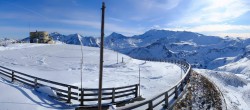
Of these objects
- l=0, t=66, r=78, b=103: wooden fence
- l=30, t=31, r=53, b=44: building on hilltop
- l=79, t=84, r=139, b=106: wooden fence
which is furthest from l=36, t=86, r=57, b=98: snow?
l=30, t=31, r=53, b=44: building on hilltop

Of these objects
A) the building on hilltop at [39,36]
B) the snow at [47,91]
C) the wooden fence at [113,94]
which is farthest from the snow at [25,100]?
the building on hilltop at [39,36]

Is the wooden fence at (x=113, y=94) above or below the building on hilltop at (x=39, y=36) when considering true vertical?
below

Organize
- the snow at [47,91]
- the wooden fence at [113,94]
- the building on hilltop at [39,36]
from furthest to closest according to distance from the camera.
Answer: the building on hilltop at [39,36] < the snow at [47,91] < the wooden fence at [113,94]

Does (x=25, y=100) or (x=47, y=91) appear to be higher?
(x=47, y=91)

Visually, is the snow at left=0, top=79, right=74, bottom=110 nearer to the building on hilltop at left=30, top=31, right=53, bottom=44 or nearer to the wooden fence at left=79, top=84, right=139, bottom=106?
the wooden fence at left=79, top=84, right=139, bottom=106

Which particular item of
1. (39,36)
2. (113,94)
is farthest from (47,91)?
(39,36)

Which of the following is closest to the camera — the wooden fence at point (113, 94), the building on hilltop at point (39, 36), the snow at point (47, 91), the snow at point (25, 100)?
the snow at point (25, 100)

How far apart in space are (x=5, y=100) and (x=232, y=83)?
33305 millimetres

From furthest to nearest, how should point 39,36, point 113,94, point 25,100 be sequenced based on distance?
point 39,36 → point 113,94 → point 25,100

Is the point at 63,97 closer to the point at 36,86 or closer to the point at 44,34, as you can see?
the point at 36,86

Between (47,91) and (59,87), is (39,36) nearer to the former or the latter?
(59,87)

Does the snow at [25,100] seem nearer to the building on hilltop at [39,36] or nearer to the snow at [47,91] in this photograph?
the snow at [47,91]

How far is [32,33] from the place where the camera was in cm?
11662

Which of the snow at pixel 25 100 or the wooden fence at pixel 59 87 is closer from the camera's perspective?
the snow at pixel 25 100
